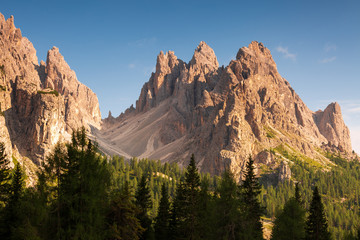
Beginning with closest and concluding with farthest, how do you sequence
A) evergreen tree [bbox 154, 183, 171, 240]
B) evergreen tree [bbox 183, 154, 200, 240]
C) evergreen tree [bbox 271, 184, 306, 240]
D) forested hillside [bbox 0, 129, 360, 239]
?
forested hillside [bbox 0, 129, 360, 239] → evergreen tree [bbox 183, 154, 200, 240] → evergreen tree [bbox 271, 184, 306, 240] → evergreen tree [bbox 154, 183, 171, 240]

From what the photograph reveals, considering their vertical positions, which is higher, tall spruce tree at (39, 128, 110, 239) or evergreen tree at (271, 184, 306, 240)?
tall spruce tree at (39, 128, 110, 239)

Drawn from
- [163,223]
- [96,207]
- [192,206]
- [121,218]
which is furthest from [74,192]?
[163,223]

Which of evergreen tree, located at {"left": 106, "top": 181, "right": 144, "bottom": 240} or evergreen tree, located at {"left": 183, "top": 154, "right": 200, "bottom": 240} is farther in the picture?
evergreen tree, located at {"left": 183, "top": 154, "right": 200, "bottom": 240}

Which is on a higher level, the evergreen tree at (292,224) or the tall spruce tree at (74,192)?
the tall spruce tree at (74,192)

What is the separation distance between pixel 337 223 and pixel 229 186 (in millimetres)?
152810

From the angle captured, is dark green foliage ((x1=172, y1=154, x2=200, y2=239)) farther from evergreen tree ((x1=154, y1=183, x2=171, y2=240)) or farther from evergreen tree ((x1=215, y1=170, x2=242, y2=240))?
evergreen tree ((x1=215, y1=170, x2=242, y2=240))

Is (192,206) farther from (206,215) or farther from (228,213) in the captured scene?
(228,213)

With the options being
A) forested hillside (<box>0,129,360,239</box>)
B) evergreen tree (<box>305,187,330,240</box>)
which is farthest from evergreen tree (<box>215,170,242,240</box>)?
evergreen tree (<box>305,187,330,240</box>)

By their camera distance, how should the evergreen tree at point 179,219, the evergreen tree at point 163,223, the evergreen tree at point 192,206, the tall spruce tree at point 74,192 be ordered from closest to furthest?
the tall spruce tree at point 74,192, the evergreen tree at point 192,206, the evergreen tree at point 179,219, the evergreen tree at point 163,223

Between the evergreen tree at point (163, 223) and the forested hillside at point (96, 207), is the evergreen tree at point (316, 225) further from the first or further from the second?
the evergreen tree at point (163, 223)

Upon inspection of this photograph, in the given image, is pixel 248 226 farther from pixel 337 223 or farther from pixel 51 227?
pixel 337 223

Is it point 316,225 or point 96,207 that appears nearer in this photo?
point 96,207

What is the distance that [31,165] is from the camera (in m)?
171

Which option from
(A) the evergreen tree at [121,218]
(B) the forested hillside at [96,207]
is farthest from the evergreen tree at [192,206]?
(A) the evergreen tree at [121,218]
